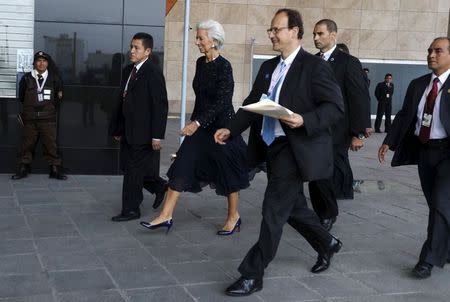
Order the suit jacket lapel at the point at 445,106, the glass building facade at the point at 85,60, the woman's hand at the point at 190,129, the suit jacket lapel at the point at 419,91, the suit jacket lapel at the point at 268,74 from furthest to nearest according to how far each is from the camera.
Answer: the glass building facade at the point at 85,60
the woman's hand at the point at 190,129
the suit jacket lapel at the point at 419,91
the suit jacket lapel at the point at 445,106
the suit jacket lapel at the point at 268,74

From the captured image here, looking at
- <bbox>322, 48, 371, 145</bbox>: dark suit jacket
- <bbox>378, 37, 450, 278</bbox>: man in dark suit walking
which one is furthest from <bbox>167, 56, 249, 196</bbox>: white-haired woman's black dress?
<bbox>378, 37, 450, 278</bbox>: man in dark suit walking

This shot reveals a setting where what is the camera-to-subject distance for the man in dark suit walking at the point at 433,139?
472 centimetres

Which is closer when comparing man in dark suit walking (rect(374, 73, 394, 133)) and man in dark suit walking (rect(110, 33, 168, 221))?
man in dark suit walking (rect(110, 33, 168, 221))

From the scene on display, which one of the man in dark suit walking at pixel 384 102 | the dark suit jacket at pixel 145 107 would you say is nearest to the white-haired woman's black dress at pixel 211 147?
the dark suit jacket at pixel 145 107

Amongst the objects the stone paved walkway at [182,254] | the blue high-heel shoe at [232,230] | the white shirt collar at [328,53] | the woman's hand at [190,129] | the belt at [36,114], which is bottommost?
the stone paved walkway at [182,254]

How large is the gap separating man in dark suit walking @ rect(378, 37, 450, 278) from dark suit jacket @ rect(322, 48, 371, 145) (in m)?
0.84

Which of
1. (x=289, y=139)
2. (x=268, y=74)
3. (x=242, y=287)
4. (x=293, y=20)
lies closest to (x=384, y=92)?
(x=268, y=74)

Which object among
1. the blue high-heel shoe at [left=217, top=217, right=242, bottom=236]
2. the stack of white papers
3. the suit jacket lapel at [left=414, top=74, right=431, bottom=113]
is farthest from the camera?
the blue high-heel shoe at [left=217, top=217, right=242, bottom=236]

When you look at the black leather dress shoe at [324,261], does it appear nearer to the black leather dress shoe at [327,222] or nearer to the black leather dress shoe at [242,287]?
the black leather dress shoe at [242,287]

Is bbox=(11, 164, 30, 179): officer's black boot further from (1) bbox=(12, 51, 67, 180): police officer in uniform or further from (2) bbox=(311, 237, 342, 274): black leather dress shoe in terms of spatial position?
(2) bbox=(311, 237, 342, 274): black leather dress shoe

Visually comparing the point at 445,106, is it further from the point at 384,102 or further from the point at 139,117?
the point at 384,102

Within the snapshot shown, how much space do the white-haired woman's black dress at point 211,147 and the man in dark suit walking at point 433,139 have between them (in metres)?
1.51

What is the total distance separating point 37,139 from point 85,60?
132 cm

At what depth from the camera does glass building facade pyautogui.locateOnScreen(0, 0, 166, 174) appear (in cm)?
897
